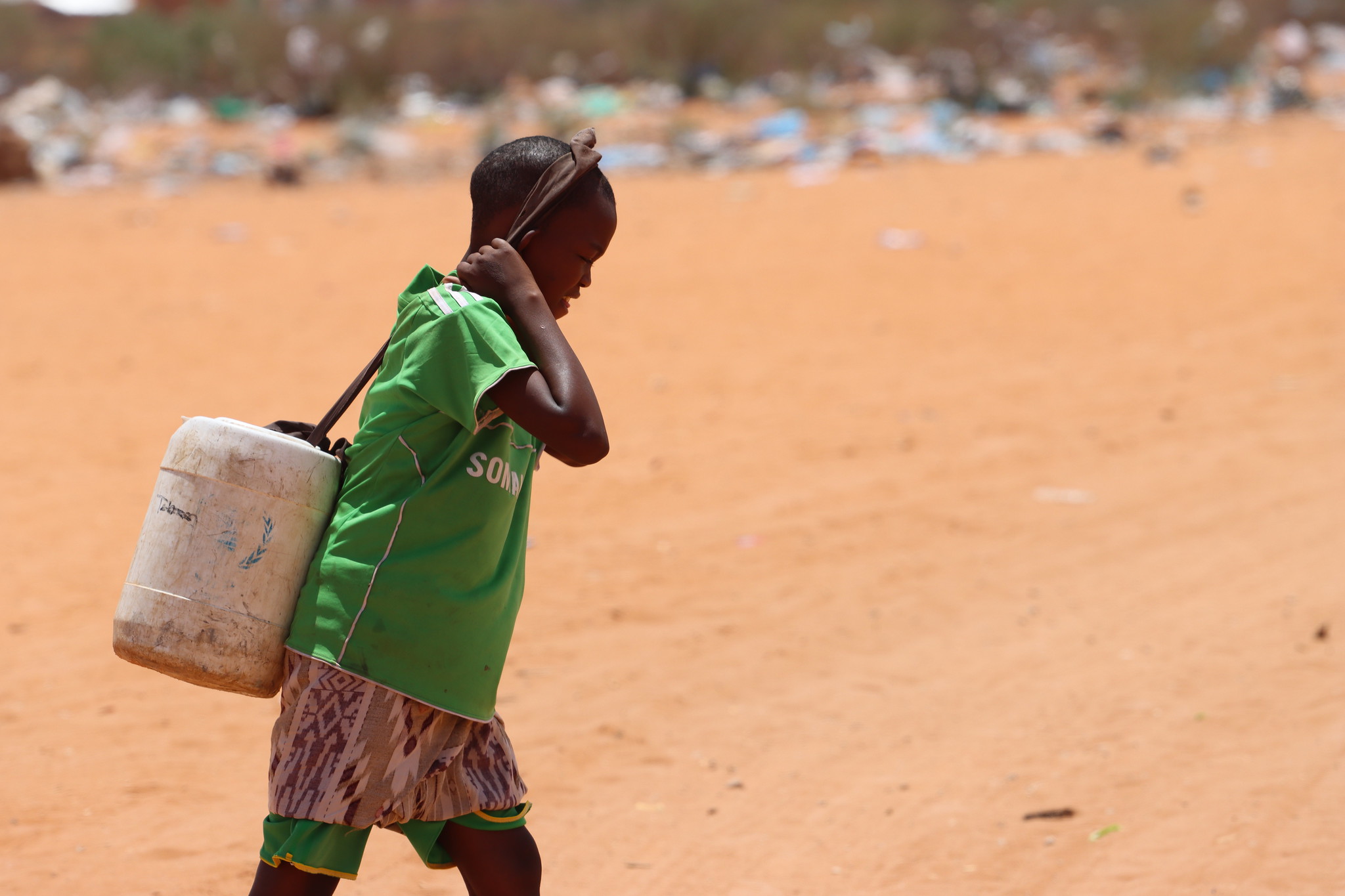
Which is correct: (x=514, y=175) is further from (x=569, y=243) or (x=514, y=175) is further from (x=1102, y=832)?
(x=1102, y=832)

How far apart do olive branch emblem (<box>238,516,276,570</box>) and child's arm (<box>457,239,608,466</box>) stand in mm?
401

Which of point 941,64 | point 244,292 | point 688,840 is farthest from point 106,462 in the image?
point 941,64

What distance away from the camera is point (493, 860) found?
2062 mm

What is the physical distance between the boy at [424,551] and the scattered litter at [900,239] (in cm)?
845

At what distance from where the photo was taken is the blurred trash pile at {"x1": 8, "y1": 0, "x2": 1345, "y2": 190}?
14055 millimetres

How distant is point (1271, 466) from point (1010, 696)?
111 inches

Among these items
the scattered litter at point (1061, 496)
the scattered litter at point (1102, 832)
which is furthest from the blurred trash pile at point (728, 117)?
the scattered litter at point (1102, 832)

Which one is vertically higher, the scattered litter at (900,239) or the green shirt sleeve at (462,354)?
the green shirt sleeve at (462,354)

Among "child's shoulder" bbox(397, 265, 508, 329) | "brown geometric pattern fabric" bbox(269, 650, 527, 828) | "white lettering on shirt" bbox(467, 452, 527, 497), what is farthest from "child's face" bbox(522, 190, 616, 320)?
"brown geometric pattern fabric" bbox(269, 650, 527, 828)

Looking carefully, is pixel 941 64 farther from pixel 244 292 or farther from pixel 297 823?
pixel 297 823

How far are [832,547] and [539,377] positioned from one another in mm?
3684

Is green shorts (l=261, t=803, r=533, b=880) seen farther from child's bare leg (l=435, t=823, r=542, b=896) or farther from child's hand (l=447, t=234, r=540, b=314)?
child's hand (l=447, t=234, r=540, b=314)

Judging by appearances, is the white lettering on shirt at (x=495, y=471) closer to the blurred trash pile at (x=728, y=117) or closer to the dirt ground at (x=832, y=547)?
the dirt ground at (x=832, y=547)

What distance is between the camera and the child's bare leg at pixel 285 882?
1957mm
